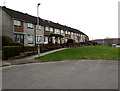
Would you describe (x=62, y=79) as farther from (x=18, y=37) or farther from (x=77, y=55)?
(x=18, y=37)

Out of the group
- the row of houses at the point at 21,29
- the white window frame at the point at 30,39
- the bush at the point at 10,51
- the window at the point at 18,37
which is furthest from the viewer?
the white window frame at the point at 30,39

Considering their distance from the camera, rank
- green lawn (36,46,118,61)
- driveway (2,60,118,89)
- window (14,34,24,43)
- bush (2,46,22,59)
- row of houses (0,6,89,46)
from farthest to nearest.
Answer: window (14,34,24,43) < row of houses (0,6,89,46) < green lawn (36,46,118,61) < bush (2,46,22,59) < driveway (2,60,118,89)

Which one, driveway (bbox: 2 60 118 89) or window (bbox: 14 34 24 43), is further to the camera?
window (bbox: 14 34 24 43)

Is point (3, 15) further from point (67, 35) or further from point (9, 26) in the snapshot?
point (67, 35)

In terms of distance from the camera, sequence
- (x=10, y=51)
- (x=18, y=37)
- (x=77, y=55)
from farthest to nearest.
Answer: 1. (x=18, y=37)
2. (x=77, y=55)
3. (x=10, y=51)

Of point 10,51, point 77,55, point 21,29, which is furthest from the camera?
point 21,29

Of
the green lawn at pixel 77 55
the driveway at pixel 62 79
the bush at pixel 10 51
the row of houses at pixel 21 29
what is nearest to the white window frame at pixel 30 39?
the row of houses at pixel 21 29

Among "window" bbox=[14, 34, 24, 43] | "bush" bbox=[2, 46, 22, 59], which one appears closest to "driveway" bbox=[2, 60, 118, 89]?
"bush" bbox=[2, 46, 22, 59]

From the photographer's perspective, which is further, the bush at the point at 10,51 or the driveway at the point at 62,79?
the bush at the point at 10,51

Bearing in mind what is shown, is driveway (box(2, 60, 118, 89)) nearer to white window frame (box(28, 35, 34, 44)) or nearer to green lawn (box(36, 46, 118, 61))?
green lawn (box(36, 46, 118, 61))

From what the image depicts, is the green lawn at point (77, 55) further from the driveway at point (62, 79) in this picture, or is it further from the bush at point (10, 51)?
the driveway at point (62, 79)

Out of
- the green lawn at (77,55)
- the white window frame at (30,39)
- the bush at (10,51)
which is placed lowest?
the green lawn at (77,55)

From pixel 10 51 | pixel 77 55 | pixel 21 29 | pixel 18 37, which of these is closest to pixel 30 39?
pixel 21 29

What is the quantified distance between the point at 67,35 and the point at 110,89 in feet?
144
